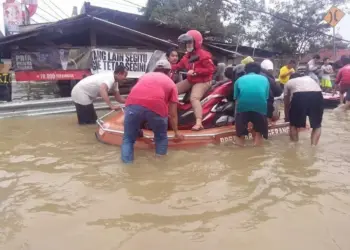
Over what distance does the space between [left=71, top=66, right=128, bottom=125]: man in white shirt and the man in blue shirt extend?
233cm

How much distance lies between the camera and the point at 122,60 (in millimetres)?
12586

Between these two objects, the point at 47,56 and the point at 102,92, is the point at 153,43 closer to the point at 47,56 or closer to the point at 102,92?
the point at 47,56

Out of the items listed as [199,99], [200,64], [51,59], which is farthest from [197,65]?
[51,59]

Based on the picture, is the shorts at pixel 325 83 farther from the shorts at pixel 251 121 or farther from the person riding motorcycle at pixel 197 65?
the shorts at pixel 251 121

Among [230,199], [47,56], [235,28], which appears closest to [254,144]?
[230,199]

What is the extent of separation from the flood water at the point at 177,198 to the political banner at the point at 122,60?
6.57 meters

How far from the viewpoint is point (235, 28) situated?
76.7 ft

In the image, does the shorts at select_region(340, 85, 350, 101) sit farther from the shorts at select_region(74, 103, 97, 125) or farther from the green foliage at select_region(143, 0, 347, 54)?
A: the green foliage at select_region(143, 0, 347, 54)

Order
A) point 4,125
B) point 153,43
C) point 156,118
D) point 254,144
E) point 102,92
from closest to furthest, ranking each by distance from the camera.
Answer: point 156,118 → point 254,144 → point 102,92 → point 4,125 → point 153,43

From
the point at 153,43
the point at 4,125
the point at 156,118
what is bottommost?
the point at 4,125

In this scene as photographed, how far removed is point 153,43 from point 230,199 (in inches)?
424

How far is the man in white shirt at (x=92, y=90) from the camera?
704cm

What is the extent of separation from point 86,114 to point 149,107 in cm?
337

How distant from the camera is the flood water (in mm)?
2836
